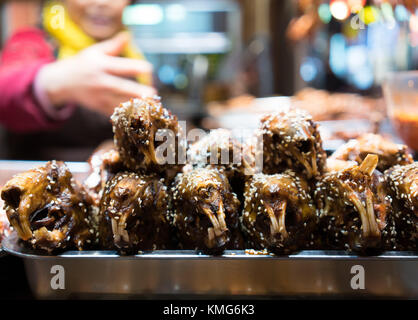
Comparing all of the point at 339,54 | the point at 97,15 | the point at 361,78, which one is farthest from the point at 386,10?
the point at 339,54

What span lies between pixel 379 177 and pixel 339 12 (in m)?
1.48

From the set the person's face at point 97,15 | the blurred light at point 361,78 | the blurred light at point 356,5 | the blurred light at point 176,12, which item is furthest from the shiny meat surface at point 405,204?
the blurred light at point 361,78

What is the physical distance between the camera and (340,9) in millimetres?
2223

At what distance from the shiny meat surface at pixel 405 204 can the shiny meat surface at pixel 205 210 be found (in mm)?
345

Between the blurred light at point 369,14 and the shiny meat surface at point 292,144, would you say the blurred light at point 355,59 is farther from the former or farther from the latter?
the shiny meat surface at point 292,144

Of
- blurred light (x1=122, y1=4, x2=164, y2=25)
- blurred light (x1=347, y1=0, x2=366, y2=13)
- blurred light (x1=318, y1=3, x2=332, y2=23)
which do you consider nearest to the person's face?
blurred light (x1=318, y1=3, x2=332, y2=23)

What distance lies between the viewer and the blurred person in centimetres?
214

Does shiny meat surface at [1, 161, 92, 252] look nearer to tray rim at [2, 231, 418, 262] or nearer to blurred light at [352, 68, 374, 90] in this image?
tray rim at [2, 231, 418, 262]

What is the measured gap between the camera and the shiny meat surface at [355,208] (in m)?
0.91

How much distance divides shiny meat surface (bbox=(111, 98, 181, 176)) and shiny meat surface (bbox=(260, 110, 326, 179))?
21 centimetres

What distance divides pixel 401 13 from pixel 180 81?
5.82 meters

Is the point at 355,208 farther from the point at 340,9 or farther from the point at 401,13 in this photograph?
the point at 340,9

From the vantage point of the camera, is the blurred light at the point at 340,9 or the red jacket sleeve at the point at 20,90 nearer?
the blurred light at the point at 340,9

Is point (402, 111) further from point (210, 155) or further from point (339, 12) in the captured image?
point (210, 155)
